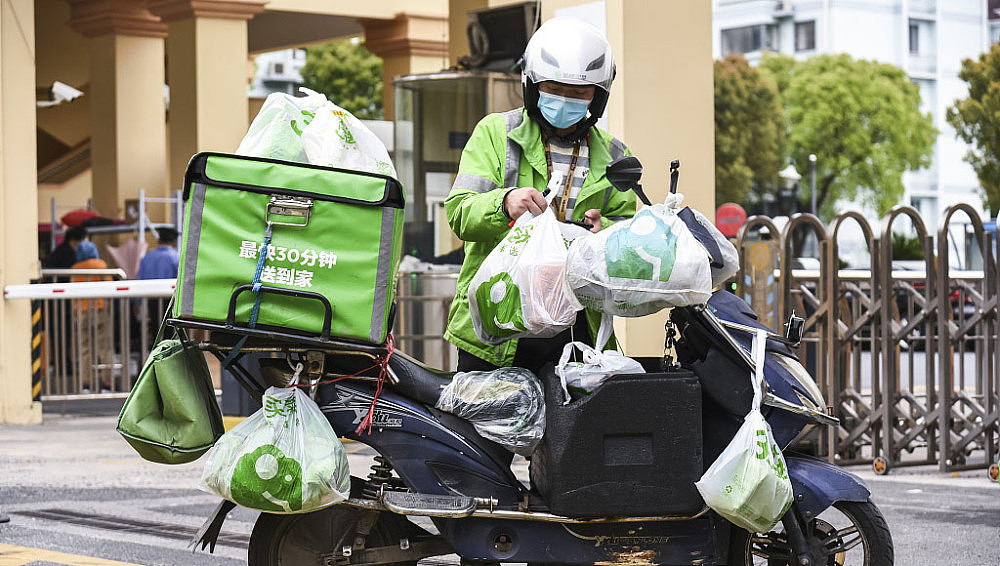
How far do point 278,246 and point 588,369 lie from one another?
976 mm

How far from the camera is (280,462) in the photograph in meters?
4.19

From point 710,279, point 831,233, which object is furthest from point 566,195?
point 831,233

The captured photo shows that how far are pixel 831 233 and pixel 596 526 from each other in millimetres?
4852

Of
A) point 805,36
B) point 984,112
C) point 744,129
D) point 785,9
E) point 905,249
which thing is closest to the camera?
point 984,112

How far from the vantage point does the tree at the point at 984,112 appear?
39.8m

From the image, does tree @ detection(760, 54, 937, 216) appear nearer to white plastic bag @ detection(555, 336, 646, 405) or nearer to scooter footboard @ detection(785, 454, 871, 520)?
scooter footboard @ detection(785, 454, 871, 520)

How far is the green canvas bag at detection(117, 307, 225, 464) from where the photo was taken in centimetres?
440

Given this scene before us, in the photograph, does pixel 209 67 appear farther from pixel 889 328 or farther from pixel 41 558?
pixel 41 558

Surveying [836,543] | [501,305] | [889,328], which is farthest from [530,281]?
[889,328]

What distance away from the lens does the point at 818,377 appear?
9.37m

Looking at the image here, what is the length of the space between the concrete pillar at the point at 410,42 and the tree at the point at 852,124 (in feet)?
104

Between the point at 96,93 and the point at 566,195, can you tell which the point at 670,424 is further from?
the point at 96,93

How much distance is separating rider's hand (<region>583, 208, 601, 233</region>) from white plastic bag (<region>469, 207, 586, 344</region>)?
0.16m

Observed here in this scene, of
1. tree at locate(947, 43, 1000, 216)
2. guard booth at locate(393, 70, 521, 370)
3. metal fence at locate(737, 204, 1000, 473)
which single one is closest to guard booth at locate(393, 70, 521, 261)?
guard booth at locate(393, 70, 521, 370)
